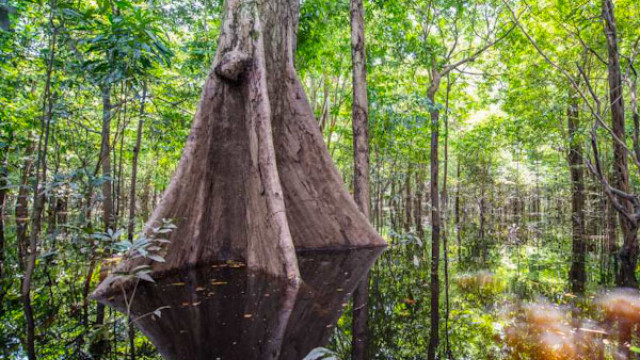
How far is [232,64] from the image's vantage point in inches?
177

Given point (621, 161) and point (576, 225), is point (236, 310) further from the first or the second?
point (576, 225)

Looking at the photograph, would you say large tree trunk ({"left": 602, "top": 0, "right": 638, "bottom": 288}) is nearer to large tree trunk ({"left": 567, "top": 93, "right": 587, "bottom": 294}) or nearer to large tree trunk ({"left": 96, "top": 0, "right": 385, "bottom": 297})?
large tree trunk ({"left": 567, "top": 93, "right": 587, "bottom": 294})

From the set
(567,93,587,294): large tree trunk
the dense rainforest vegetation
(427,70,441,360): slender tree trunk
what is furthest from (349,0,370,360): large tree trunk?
(567,93,587,294): large tree trunk

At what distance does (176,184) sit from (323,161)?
2254mm

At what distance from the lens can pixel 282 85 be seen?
215 inches

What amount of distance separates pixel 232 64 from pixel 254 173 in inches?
58.3

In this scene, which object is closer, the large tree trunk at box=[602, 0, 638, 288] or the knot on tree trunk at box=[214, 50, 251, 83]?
the knot on tree trunk at box=[214, 50, 251, 83]

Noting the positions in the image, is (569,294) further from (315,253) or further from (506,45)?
(506,45)

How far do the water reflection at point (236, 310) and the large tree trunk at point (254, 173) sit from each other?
276 millimetres

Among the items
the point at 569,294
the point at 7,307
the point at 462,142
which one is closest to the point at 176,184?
the point at 7,307

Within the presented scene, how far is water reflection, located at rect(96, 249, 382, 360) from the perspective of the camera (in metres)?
2.29

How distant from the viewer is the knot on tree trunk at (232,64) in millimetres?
4508

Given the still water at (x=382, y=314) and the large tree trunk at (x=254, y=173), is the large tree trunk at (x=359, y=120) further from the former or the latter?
the still water at (x=382, y=314)

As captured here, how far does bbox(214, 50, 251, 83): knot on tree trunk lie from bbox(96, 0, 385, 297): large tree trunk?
0.01 meters
